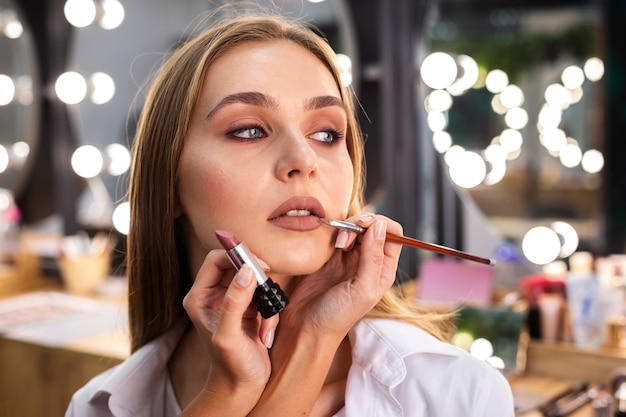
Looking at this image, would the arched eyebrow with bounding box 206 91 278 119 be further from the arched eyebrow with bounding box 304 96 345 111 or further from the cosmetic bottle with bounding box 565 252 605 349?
the cosmetic bottle with bounding box 565 252 605 349

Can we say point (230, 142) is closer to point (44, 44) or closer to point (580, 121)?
point (580, 121)

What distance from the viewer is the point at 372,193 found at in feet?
6.64

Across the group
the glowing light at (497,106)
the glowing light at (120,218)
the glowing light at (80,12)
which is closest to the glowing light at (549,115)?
the glowing light at (497,106)

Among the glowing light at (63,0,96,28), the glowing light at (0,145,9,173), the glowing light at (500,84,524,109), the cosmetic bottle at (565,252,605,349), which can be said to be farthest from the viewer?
the glowing light at (0,145,9,173)

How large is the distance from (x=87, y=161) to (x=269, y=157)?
6.51 ft

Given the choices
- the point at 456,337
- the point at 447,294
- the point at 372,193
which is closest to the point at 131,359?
the point at 456,337

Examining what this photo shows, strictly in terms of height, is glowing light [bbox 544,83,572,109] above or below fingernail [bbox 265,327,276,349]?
above

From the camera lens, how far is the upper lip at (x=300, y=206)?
0.71 meters

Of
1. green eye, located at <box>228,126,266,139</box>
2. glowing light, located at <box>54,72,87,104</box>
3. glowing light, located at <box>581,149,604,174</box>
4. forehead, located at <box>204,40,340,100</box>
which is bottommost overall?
glowing light, located at <box>581,149,604,174</box>

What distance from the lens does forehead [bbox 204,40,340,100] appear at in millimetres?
730

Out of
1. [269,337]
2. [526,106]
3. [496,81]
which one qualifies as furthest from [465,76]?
[269,337]

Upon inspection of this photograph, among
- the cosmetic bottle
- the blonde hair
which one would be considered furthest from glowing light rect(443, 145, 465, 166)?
the blonde hair

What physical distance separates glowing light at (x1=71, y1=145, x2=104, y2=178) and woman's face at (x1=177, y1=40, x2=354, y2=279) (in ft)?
6.10

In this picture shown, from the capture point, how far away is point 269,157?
72cm
